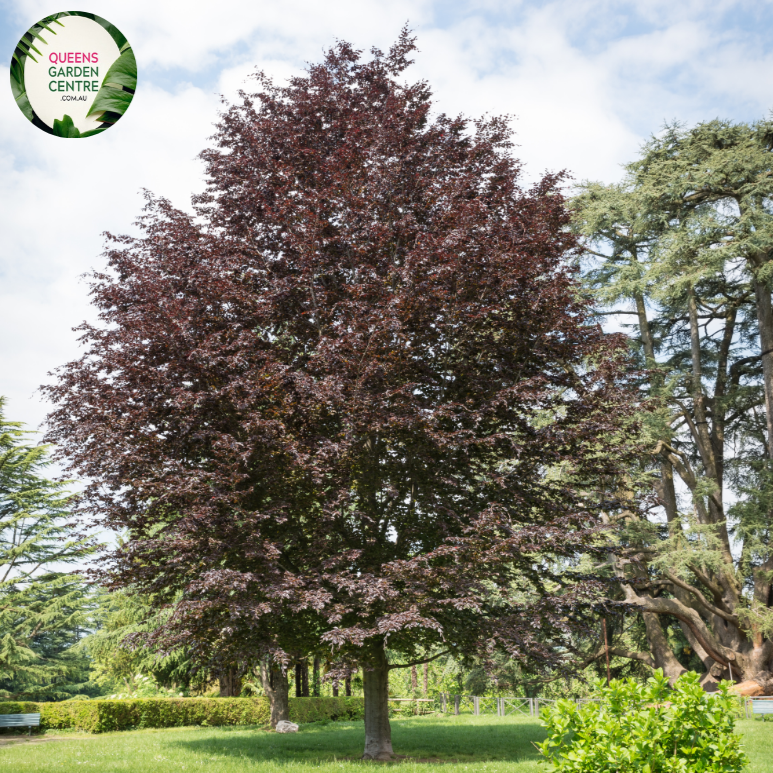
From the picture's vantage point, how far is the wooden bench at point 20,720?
1802 cm

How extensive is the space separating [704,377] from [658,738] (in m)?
20.1

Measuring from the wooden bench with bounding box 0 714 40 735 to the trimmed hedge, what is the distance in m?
0.64

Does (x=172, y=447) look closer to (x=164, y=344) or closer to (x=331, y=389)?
(x=164, y=344)

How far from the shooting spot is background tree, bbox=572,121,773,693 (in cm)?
1747

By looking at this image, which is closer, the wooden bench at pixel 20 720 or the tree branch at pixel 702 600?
the tree branch at pixel 702 600

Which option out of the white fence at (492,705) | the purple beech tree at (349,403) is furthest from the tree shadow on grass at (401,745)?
the white fence at (492,705)

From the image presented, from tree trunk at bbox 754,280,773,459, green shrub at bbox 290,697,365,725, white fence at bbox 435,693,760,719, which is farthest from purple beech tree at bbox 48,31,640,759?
white fence at bbox 435,693,760,719

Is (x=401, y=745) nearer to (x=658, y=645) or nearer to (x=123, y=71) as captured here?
(x=658, y=645)

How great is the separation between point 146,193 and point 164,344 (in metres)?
3.65

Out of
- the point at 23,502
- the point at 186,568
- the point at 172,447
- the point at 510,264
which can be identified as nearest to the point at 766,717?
the point at 510,264

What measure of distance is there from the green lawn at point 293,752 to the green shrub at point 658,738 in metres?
3.78

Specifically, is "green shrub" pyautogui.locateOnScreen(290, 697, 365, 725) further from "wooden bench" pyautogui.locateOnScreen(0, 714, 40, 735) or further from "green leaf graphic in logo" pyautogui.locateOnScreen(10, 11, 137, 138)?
"green leaf graphic in logo" pyautogui.locateOnScreen(10, 11, 137, 138)

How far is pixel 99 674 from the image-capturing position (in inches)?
1211

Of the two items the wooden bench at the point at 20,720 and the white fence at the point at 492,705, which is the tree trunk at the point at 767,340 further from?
the wooden bench at the point at 20,720
